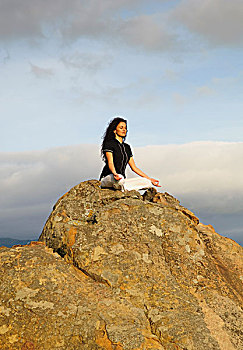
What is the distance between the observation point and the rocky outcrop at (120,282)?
7.24 m

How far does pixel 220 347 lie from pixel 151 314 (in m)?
1.49

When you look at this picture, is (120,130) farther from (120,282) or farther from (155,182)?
(120,282)

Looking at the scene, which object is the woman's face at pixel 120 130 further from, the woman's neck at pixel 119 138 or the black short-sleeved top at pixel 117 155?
the black short-sleeved top at pixel 117 155

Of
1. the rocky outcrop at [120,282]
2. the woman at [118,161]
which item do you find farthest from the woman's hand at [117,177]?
the rocky outcrop at [120,282]

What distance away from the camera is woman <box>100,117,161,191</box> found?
11320mm

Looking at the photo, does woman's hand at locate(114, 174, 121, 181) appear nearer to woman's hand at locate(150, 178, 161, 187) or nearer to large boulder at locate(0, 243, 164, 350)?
woman's hand at locate(150, 178, 161, 187)

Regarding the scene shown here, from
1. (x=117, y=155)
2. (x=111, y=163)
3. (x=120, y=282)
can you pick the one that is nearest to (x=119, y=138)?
(x=117, y=155)

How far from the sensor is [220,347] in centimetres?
742

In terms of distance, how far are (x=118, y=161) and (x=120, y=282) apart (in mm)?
4501

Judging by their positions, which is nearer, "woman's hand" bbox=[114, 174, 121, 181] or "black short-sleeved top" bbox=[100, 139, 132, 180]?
"woman's hand" bbox=[114, 174, 121, 181]

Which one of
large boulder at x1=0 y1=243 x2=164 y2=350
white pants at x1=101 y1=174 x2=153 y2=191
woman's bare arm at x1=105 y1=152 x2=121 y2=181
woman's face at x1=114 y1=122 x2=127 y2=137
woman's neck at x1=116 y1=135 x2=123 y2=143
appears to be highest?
woman's face at x1=114 y1=122 x2=127 y2=137

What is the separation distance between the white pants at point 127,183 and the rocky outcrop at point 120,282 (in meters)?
0.42

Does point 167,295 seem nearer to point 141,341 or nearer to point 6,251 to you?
point 141,341

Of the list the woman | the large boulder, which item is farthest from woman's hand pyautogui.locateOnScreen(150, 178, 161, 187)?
the large boulder
